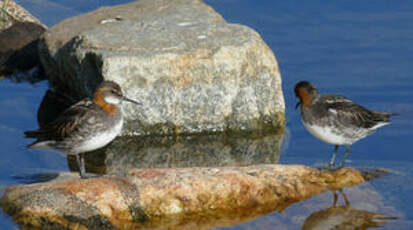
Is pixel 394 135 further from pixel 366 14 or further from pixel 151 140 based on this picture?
pixel 366 14

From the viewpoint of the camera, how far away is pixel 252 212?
9.45 m

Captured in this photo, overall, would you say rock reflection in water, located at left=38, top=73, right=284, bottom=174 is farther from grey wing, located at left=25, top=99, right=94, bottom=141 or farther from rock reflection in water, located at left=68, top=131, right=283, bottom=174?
grey wing, located at left=25, top=99, right=94, bottom=141

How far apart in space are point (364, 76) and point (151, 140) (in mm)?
4558

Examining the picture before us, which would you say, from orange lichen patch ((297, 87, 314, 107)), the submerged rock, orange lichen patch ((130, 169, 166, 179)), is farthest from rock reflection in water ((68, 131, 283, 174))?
the submerged rock

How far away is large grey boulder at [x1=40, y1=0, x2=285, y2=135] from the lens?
508 inches

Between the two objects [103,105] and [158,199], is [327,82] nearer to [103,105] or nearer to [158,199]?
[103,105]

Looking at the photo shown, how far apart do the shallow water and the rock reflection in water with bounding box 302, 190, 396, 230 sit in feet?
0.27

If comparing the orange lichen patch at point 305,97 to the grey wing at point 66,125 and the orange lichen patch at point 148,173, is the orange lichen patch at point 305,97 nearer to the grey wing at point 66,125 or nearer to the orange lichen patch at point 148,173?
the orange lichen patch at point 148,173

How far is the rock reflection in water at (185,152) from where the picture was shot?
1202 cm

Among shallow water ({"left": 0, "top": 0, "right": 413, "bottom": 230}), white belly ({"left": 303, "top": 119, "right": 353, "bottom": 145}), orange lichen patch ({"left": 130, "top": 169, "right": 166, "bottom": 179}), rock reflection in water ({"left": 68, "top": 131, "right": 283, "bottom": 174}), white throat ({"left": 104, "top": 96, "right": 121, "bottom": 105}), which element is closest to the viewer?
orange lichen patch ({"left": 130, "top": 169, "right": 166, "bottom": 179})

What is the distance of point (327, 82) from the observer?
1484cm

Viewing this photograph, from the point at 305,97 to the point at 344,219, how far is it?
93.5 inches

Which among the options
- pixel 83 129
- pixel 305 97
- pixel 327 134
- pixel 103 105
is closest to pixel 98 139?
pixel 83 129

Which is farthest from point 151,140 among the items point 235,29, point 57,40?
point 57,40
